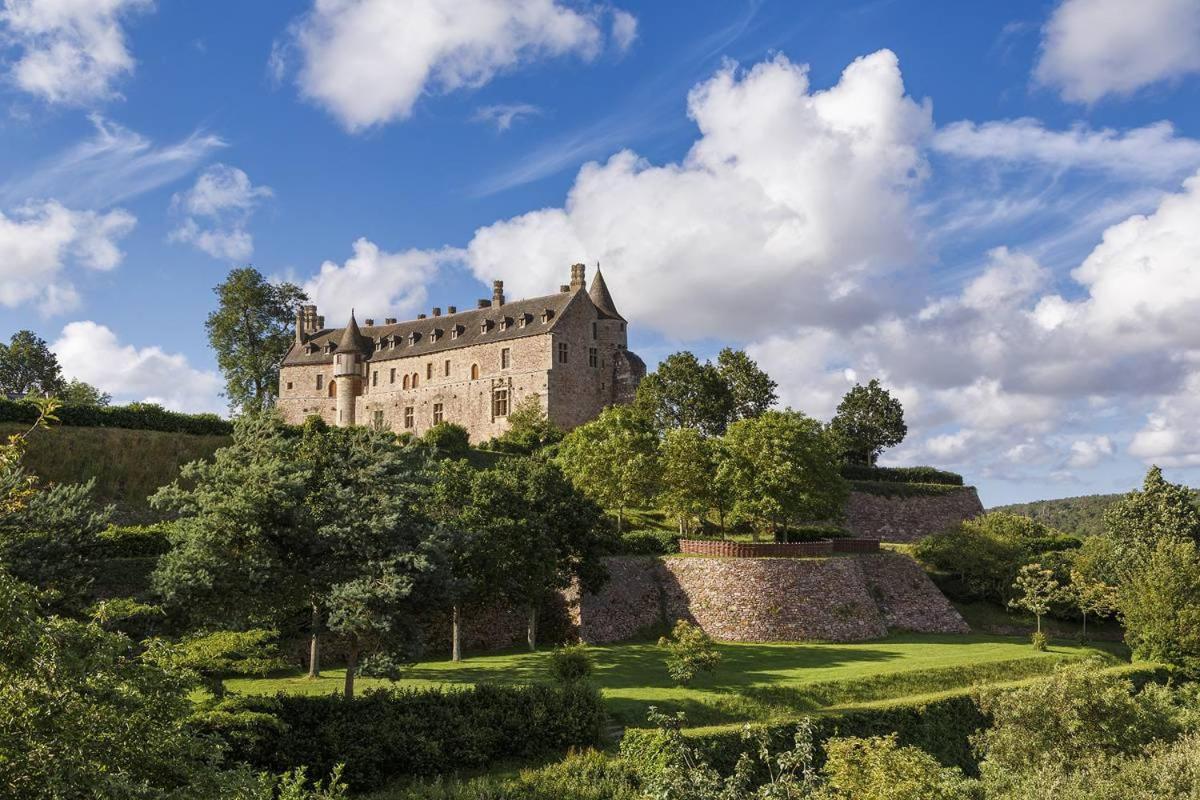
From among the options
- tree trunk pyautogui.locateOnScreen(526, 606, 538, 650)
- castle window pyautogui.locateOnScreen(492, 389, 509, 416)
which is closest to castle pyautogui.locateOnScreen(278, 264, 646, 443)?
castle window pyautogui.locateOnScreen(492, 389, 509, 416)

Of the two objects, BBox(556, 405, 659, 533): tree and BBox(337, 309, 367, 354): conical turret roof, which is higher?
BBox(337, 309, 367, 354): conical turret roof

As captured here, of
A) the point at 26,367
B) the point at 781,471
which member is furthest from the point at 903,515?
the point at 26,367

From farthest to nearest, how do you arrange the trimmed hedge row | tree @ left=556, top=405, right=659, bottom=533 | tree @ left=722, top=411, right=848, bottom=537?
tree @ left=556, top=405, right=659, bottom=533, tree @ left=722, top=411, right=848, bottom=537, the trimmed hedge row

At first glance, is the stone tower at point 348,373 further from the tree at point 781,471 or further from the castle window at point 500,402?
the tree at point 781,471

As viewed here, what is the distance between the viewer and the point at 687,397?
216 feet

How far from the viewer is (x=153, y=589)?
83.0ft

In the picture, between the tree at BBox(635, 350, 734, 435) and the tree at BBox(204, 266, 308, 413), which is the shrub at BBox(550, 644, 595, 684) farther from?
the tree at BBox(204, 266, 308, 413)

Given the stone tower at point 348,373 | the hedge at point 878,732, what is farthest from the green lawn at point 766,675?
the stone tower at point 348,373

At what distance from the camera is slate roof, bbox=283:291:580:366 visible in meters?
73.7

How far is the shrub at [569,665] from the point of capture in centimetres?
2970

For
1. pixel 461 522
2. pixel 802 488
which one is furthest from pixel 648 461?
pixel 461 522

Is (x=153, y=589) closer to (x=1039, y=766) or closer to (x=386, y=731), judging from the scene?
(x=386, y=731)

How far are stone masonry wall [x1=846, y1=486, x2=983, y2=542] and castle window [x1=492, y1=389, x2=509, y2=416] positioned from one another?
1099 inches

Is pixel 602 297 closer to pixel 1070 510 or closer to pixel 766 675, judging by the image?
pixel 766 675
